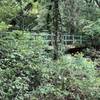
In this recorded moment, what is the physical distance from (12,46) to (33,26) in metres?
14.4

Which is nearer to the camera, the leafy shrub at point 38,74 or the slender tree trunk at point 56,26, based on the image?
the leafy shrub at point 38,74

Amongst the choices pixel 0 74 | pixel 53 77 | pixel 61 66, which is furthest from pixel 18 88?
pixel 61 66

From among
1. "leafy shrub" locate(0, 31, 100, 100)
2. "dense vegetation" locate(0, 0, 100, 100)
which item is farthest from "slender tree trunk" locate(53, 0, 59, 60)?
"leafy shrub" locate(0, 31, 100, 100)

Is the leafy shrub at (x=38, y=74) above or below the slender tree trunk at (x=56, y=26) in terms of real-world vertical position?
below

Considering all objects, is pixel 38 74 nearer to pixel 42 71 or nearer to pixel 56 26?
pixel 42 71

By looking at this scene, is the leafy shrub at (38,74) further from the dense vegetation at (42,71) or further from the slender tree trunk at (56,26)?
the slender tree trunk at (56,26)

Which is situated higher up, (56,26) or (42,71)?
(56,26)

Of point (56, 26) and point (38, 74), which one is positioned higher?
point (56, 26)

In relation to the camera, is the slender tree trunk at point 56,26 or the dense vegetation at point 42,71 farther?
the slender tree trunk at point 56,26

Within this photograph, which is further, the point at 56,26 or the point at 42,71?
the point at 56,26

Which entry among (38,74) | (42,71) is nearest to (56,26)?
(42,71)

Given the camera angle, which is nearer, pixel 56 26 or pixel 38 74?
pixel 38 74

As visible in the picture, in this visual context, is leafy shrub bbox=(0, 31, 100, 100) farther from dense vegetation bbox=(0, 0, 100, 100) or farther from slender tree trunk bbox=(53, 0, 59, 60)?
slender tree trunk bbox=(53, 0, 59, 60)

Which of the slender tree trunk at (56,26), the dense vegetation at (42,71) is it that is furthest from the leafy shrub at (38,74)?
the slender tree trunk at (56,26)
